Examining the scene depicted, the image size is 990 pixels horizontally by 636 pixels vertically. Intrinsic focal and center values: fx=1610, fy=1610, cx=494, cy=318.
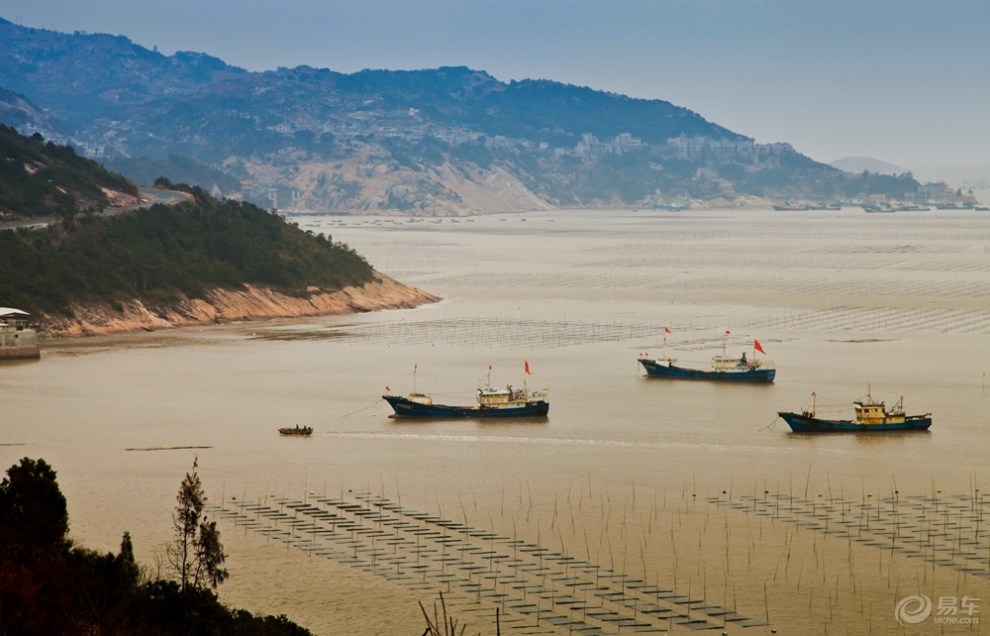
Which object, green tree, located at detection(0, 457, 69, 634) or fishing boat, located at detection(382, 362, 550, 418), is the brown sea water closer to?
fishing boat, located at detection(382, 362, 550, 418)

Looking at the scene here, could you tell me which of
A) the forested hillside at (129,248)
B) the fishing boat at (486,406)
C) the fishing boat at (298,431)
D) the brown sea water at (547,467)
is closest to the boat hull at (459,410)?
the fishing boat at (486,406)

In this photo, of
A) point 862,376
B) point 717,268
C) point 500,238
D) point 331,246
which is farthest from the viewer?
point 500,238

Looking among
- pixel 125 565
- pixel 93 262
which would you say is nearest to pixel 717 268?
pixel 93 262

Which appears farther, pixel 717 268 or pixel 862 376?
pixel 717 268

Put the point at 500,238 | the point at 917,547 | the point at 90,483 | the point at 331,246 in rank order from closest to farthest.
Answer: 1. the point at 917,547
2. the point at 90,483
3. the point at 331,246
4. the point at 500,238

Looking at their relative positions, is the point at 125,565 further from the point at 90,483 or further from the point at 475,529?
the point at 90,483

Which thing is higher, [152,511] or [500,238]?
[500,238]

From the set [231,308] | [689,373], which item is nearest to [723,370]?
[689,373]
